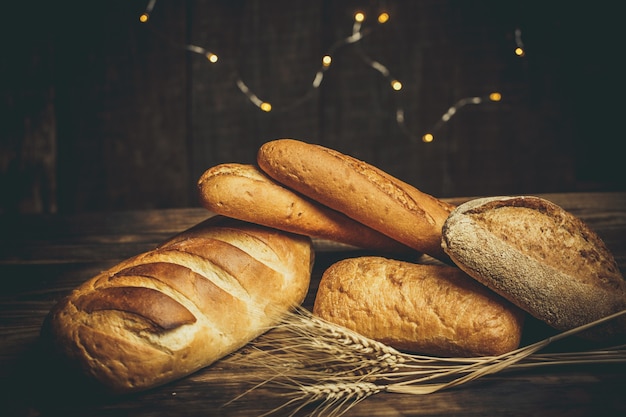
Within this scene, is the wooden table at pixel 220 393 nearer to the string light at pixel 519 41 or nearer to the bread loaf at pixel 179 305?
the bread loaf at pixel 179 305

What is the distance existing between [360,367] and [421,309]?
0.23 m

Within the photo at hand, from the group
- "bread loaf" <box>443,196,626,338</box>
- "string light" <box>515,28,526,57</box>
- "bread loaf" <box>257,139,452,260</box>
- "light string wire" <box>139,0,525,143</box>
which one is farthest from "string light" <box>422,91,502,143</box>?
"bread loaf" <box>443,196,626,338</box>

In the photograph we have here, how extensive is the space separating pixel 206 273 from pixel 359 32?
1.51 metres

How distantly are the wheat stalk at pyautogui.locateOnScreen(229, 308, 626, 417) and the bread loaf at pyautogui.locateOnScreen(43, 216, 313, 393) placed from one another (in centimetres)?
16

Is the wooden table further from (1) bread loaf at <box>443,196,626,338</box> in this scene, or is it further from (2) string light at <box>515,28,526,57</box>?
(2) string light at <box>515,28,526,57</box>

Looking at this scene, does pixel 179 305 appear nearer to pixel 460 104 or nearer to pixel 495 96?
pixel 460 104

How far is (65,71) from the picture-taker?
2236 mm

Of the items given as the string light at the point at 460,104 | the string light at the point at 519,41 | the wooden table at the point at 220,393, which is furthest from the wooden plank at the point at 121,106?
the string light at the point at 519,41

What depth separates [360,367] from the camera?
1.02 metres

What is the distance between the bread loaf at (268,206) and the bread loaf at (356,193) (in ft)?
0.15

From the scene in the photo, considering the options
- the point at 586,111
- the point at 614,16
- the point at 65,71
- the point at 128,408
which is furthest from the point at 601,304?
the point at 65,71

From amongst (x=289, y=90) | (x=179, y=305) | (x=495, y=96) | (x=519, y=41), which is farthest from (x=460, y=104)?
(x=179, y=305)

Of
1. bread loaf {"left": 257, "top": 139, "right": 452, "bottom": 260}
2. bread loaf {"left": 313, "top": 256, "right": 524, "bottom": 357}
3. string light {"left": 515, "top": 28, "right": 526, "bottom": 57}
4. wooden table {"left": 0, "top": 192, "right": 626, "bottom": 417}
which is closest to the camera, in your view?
wooden table {"left": 0, "top": 192, "right": 626, "bottom": 417}

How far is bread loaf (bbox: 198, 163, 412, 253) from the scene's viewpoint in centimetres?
130
